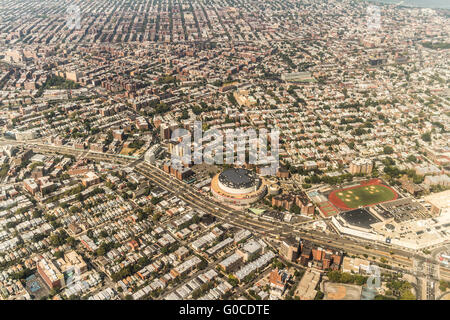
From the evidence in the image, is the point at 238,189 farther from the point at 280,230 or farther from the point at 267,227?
the point at 280,230

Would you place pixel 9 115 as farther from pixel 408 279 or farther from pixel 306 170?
pixel 408 279

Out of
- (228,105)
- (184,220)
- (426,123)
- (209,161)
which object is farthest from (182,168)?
(426,123)

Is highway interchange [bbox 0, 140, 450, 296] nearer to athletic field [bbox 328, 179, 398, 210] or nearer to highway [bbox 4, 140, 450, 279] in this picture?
highway [bbox 4, 140, 450, 279]

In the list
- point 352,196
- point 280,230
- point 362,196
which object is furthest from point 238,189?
point 362,196

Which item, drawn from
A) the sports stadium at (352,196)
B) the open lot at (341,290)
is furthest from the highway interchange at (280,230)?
the open lot at (341,290)

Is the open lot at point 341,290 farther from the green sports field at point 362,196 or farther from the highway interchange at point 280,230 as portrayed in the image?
the green sports field at point 362,196

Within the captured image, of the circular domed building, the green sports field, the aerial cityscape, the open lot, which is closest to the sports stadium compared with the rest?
the green sports field
